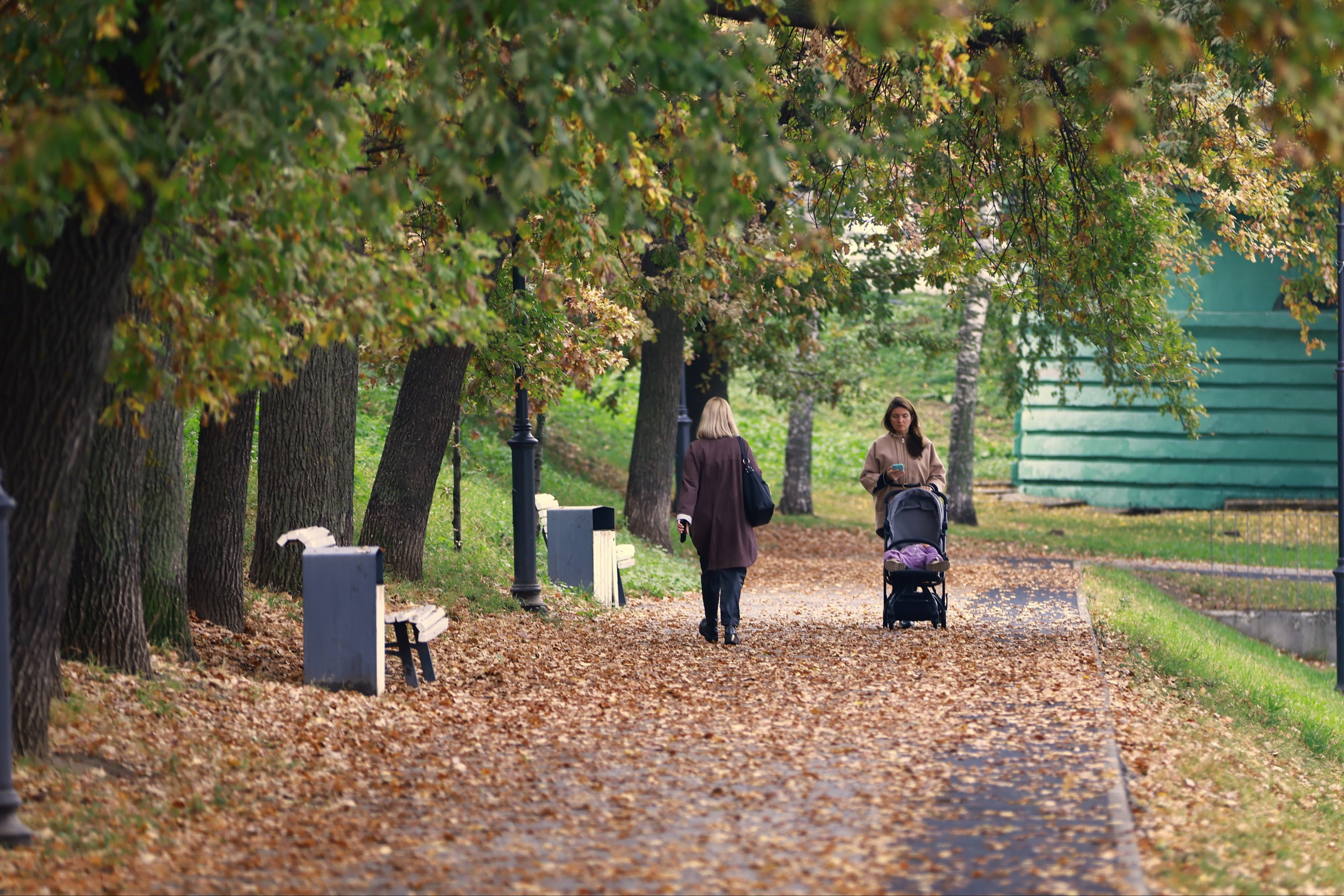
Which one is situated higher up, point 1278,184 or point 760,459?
point 1278,184

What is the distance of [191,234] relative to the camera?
600cm

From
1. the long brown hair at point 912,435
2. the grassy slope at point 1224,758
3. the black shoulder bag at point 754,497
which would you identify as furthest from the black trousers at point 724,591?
the grassy slope at point 1224,758

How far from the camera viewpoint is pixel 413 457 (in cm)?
1263

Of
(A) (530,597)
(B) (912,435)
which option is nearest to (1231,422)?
(B) (912,435)

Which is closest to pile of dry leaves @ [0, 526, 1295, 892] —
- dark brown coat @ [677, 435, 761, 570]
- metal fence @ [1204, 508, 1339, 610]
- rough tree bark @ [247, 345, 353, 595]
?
dark brown coat @ [677, 435, 761, 570]

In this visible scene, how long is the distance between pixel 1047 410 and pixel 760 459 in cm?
947

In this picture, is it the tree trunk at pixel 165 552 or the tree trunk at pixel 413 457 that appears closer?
the tree trunk at pixel 165 552

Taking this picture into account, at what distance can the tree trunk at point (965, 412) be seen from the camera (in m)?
24.2

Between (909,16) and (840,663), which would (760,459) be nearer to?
(840,663)

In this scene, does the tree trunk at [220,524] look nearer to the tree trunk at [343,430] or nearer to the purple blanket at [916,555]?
the tree trunk at [343,430]

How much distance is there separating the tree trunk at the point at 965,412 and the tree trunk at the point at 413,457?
12.9 m

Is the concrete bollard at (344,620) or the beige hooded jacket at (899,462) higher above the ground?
the beige hooded jacket at (899,462)

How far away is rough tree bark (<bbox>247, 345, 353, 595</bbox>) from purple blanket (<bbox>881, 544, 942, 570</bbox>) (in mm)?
4429

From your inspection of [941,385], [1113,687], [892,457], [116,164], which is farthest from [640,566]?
[941,385]
